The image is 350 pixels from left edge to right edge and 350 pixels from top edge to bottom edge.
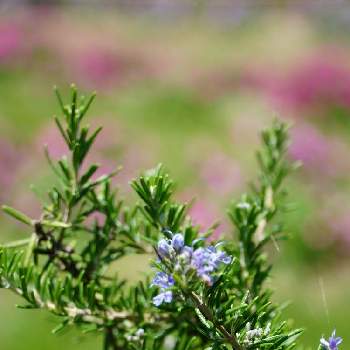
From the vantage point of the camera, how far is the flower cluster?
26.0 inches

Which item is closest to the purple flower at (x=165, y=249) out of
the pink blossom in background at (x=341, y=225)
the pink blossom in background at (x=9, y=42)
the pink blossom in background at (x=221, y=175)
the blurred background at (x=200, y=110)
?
the blurred background at (x=200, y=110)

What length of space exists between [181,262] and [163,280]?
30 mm

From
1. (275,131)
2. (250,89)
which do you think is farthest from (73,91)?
(250,89)

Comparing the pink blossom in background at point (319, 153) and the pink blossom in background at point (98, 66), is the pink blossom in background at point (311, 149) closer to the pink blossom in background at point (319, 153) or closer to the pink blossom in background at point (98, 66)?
the pink blossom in background at point (319, 153)

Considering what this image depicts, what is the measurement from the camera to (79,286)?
85 centimetres

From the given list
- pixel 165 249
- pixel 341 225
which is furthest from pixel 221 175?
pixel 165 249

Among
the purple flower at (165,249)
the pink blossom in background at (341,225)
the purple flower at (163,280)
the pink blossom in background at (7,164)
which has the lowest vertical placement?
the purple flower at (163,280)

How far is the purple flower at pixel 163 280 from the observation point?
0.67 meters

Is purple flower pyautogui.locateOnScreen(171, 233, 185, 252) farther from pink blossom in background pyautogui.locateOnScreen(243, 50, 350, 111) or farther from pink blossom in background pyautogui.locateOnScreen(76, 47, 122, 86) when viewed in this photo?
pink blossom in background pyautogui.locateOnScreen(76, 47, 122, 86)

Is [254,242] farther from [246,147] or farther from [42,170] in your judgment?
[246,147]

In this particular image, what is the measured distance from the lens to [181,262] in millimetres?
666

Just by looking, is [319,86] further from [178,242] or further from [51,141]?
[178,242]

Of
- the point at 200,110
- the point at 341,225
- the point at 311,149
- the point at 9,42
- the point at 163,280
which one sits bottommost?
the point at 163,280

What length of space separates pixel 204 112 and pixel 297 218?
5.19m
